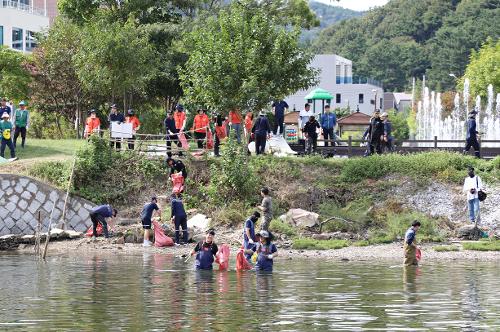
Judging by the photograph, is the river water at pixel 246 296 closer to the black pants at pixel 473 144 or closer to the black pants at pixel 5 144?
the black pants at pixel 5 144

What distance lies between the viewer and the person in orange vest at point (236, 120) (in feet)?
133

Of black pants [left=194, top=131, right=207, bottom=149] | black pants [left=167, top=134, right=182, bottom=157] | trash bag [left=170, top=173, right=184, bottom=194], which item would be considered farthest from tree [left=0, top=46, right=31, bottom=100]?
trash bag [left=170, top=173, right=184, bottom=194]

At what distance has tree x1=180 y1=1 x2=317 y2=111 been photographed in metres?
39.8

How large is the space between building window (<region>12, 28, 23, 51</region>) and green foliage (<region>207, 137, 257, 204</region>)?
40.3 metres

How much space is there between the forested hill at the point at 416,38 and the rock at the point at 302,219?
103m

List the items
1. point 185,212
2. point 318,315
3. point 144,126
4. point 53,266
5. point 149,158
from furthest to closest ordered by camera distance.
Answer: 1. point 144,126
2. point 149,158
3. point 185,212
4. point 53,266
5. point 318,315

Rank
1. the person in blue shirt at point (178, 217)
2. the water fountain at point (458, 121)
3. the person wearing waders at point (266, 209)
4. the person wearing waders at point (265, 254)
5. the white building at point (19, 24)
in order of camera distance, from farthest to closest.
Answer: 1. the white building at point (19, 24)
2. the water fountain at point (458, 121)
3. the person in blue shirt at point (178, 217)
4. the person wearing waders at point (266, 209)
5. the person wearing waders at point (265, 254)

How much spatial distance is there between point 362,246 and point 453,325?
14.4 m

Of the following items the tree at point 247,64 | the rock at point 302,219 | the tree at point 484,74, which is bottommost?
the rock at point 302,219

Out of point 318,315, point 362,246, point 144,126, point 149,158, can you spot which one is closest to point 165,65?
point 144,126

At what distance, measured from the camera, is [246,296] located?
79.3ft

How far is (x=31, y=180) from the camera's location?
38156mm

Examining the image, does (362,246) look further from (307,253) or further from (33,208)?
(33,208)

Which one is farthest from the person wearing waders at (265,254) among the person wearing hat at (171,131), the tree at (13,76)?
the tree at (13,76)
